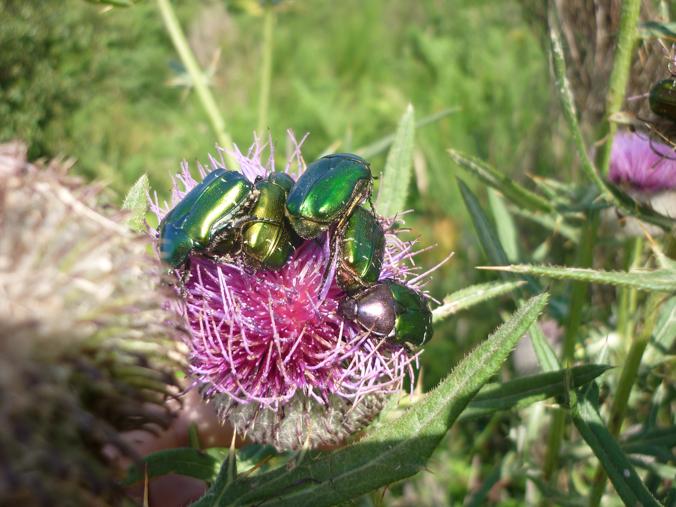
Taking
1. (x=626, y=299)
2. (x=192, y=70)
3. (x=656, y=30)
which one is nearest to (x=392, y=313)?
(x=656, y=30)

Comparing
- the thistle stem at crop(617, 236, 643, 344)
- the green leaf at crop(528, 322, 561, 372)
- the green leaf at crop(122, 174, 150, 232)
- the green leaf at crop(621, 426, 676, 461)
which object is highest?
the green leaf at crop(122, 174, 150, 232)

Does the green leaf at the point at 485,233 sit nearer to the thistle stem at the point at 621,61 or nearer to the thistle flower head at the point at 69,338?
the thistle stem at the point at 621,61

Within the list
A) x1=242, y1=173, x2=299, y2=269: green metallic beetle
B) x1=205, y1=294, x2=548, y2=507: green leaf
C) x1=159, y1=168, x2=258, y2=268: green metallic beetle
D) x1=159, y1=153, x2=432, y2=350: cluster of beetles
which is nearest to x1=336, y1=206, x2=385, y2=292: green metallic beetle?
x1=159, y1=153, x2=432, y2=350: cluster of beetles

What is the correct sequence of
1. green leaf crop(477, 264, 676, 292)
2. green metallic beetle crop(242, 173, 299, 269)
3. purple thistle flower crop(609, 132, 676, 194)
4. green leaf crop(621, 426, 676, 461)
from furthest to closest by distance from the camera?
purple thistle flower crop(609, 132, 676, 194) → green leaf crop(621, 426, 676, 461) → green metallic beetle crop(242, 173, 299, 269) → green leaf crop(477, 264, 676, 292)

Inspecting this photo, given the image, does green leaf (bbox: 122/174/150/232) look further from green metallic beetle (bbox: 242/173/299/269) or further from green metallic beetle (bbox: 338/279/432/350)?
green metallic beetle (bbox: 338/279/432/350)

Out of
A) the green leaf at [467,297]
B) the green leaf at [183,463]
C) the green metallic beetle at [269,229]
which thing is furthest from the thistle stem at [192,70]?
the green leaf at [183,463]

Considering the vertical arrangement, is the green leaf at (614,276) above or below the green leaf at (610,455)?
above
